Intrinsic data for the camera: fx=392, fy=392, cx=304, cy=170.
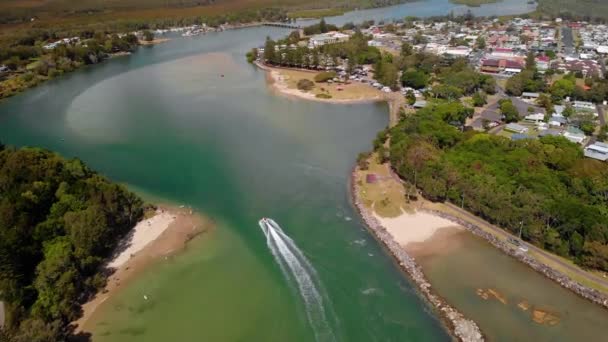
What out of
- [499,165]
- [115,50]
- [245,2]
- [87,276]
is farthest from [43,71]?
[245,2]

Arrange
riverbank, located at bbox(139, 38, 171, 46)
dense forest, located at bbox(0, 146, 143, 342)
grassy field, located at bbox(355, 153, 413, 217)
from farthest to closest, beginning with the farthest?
riverbank, located at bbox(139, 38, 171, 46) < grassy field, located at bbox(355, 153, 413, 217) < dense forest, located at bbox(0, 146, 143, 342)

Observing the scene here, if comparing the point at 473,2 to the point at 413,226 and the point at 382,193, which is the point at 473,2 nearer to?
the point at 382,193

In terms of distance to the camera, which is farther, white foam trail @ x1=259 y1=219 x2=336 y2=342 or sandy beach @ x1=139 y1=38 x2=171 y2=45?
sandy beach @ x1=139 y1=38 x2=171 y2=45

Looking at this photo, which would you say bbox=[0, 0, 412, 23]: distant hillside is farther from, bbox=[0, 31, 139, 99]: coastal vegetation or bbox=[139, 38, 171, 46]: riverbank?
bbox=[0, 31, 139, 99]: coastal vegetation

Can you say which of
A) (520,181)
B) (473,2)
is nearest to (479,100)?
(520,181)

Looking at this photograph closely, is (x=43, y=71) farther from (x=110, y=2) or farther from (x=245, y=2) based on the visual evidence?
(x=245, y=2)

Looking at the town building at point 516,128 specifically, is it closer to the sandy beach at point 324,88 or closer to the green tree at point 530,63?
the sandy beach at point 324,88

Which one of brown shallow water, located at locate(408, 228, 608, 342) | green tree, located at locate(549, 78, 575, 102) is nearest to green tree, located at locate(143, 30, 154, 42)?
green tree, located at locate(549, 78, 575, 102)
